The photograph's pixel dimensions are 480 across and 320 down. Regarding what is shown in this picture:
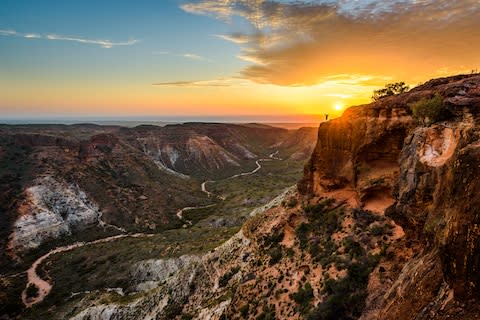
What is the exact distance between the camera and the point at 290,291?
24047mm

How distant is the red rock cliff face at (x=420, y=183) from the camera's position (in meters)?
9.79

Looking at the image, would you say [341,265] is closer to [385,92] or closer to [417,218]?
[417,218]

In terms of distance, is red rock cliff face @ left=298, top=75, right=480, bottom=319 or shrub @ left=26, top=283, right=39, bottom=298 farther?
shrub @ left=26, top=283, right=39, bottom=298

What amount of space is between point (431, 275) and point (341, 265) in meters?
10.9

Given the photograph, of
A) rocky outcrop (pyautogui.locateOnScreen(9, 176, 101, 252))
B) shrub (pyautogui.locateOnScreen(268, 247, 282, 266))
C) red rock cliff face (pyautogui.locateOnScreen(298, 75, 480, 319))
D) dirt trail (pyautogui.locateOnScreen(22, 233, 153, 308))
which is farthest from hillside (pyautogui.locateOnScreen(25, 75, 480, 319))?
rocky outcrop (pyautogui.locateOnScreen(9, 176, 101, 252))

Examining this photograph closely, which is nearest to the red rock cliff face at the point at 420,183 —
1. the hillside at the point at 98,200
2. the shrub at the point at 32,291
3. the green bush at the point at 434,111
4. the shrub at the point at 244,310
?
the green bush at the point at 434,111

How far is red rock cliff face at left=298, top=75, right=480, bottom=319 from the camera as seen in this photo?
9789mm

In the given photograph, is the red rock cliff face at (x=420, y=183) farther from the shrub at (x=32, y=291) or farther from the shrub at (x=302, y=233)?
the shrub at (x=32, y=291)

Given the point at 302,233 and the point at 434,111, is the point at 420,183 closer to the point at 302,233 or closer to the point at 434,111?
the point at 434,111

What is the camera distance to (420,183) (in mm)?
15383

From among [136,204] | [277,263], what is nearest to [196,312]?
A: [277,263]

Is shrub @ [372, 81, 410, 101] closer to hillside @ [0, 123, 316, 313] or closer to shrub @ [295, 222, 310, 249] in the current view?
shrub @ [295, 222, 310, 249]

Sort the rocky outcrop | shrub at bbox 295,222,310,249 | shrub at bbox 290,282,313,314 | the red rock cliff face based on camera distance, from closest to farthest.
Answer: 1. the red rock cliff face
2. shrub at bbox 290,282,313,314
3. shrub at bbox 295,222,310,249
4. the rocky outcrop

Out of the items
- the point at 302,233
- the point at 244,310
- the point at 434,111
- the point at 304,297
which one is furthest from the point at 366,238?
the point at 244,310
